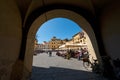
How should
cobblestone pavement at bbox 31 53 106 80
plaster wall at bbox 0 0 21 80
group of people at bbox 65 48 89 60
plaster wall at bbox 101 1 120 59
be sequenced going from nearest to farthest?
plaster wall at bbox 0 0 21 80, plaster wall at bbox 101 1 120 59, cobblestone pavement at bbox 31 53 106 80, group of people at bbox 65 48 89 60

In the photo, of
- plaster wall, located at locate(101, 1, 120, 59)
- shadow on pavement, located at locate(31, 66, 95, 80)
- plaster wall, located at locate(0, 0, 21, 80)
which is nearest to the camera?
plaster wall, located at locate(0, 0, 21, 80)

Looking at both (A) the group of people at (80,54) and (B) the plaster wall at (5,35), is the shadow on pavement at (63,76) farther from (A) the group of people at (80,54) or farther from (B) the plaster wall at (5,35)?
(A) the group of people at (80,54)

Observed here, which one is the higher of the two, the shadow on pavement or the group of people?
the group of people

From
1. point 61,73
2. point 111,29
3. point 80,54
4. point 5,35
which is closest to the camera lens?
point 5,35

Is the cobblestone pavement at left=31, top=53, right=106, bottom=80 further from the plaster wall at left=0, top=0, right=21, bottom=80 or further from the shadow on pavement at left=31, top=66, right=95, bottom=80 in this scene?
the plaster wall at left=0, top=0, right=21, bottom=80

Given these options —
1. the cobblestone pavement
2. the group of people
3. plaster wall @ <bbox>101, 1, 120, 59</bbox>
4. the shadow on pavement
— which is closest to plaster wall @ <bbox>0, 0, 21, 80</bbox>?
the shadow on pavement

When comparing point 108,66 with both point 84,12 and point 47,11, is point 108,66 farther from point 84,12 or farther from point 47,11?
point 47,11

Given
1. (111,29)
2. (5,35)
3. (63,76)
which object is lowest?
(63,76)

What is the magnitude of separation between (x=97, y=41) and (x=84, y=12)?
6.20 ft

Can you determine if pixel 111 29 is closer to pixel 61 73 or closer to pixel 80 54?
pixel 61 73

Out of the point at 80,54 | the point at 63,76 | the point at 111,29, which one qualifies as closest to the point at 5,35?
the point at 63,76

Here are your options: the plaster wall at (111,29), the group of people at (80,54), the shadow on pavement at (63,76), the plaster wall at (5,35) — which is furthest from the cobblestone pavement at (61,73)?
the group of people at (80,54)

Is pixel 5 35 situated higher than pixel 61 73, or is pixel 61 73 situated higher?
pixel 5 35

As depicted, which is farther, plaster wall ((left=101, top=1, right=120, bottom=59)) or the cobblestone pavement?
the cobblestone pavement
